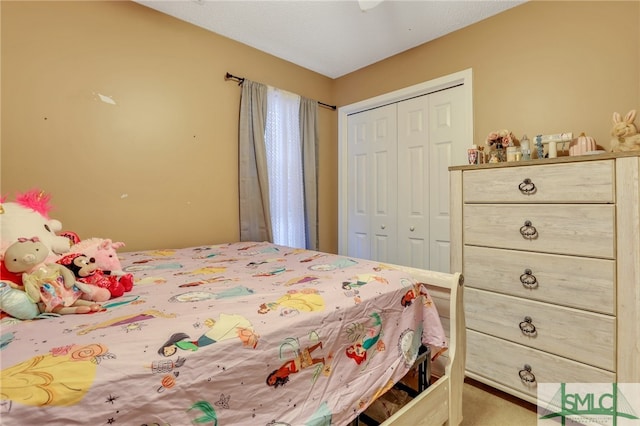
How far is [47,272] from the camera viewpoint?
90 centimetres

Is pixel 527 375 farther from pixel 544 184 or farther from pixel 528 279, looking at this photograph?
pixel 544 184

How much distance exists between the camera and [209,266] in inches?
62.0

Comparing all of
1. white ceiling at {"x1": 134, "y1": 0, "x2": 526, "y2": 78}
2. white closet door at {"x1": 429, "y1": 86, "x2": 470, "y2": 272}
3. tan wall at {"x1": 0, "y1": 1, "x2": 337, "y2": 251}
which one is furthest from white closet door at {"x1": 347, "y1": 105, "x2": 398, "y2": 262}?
tan wall at {"x1": 0, "y1": 1, "x2": 337, "y2": 251}

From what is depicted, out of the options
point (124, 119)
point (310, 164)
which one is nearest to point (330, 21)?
point (310, 164)

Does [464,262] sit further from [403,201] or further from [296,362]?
[296,362]

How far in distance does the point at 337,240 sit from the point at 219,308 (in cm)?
260

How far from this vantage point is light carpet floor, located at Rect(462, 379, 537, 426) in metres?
1.58

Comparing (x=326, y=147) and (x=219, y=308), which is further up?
(x=326, y=147)

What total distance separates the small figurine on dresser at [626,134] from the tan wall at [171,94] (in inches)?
10.1

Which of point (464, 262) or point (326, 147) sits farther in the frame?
point (326, 147)

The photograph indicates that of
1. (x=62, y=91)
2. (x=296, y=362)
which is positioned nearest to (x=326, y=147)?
(x=62, y=91)

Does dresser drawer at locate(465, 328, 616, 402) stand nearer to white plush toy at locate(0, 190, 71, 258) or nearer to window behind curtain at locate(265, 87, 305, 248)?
window behind curtain at locate(265, 87, 305, 248)

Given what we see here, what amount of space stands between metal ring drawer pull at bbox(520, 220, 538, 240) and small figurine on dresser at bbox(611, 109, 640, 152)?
0.59 m

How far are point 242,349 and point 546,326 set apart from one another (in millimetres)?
1570
